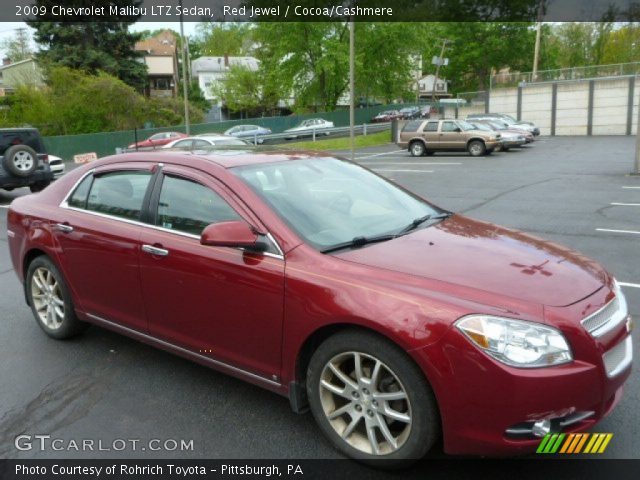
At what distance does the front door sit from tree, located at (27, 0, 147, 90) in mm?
40747

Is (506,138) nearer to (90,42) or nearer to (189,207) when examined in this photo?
(189,207)

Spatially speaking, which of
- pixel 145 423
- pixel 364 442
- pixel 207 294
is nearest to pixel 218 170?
pixel 207 294

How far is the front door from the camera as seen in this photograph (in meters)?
3.25

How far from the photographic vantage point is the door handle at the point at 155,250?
12.1 feet

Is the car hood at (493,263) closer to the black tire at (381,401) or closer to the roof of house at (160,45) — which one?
the black tire at (381,401)

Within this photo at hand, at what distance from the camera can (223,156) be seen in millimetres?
3988

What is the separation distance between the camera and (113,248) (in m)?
4.04

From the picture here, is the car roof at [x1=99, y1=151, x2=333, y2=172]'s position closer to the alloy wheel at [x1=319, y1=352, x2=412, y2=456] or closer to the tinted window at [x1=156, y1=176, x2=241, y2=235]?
the tinted window at [x1=156, y1=176, x2=241, y2=235]

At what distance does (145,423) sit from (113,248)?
122 centimetres

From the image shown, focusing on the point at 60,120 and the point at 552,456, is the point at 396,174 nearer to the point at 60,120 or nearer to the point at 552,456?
the point at 552,456

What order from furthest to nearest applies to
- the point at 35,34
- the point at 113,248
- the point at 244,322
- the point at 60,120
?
1. the point at 35,34
2. the point at 60,120
3. the point at 113,248
4. the point at 244,322

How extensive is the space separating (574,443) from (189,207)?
8.38 feet

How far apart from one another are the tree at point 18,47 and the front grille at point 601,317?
257ft

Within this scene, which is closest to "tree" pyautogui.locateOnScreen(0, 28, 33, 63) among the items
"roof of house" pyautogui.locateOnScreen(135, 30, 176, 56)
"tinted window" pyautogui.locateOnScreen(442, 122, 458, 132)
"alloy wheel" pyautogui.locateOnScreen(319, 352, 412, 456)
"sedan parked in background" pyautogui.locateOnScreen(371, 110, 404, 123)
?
"roof of house" pyautogui.locateOnScreen(135, 30, 176, 56)
